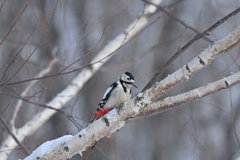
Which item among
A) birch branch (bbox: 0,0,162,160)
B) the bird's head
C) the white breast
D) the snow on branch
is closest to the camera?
the snow on branch

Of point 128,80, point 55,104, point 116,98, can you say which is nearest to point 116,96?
point 116,98

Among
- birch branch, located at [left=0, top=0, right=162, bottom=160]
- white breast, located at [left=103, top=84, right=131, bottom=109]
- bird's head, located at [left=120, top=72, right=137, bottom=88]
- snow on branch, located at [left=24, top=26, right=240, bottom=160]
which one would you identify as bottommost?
snow on branch, located at [left=24, top=26, right=240, bottom=160]

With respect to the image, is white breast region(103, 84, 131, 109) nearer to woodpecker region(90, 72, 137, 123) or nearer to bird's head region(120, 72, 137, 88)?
woodpecker region(90, 72, 137, 123)

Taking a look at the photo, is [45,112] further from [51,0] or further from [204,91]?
[51,0]

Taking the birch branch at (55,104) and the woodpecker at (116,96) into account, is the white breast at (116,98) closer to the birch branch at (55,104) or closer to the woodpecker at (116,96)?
the woodpecker at (116,96)

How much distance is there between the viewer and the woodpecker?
3.85m

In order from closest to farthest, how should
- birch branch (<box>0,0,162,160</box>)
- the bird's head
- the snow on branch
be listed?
the snow on branch → the bird's head → birch branch (<box>0,0,162,160</box>)

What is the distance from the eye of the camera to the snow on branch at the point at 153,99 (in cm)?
213

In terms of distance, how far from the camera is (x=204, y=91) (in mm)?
2348

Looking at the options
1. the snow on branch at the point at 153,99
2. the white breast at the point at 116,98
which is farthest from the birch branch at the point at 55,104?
the snow on branch at the point at 153,99

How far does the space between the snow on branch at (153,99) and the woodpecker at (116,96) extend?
1.05 meters

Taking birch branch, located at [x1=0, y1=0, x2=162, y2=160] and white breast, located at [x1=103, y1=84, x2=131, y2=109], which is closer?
white breast, located at [x1=103, y1=84, x2=131, y2=109]

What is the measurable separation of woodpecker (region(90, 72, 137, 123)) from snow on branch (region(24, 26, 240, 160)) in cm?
105

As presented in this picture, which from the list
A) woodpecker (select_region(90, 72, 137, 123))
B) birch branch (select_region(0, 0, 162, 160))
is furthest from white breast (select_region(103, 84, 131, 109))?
birch branch (select_region(0, 0, 162, 160))
